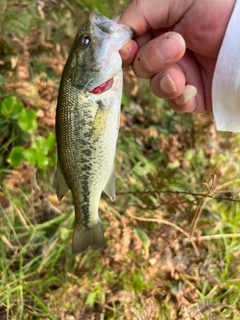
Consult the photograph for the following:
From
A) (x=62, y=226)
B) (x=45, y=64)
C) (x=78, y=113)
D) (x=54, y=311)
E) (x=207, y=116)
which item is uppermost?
(x=78, y=113)

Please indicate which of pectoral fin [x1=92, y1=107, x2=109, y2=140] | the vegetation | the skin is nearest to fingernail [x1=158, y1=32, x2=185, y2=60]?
the skin

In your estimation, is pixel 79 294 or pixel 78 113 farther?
pixel 79 294

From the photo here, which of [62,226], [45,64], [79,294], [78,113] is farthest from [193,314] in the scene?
[45,64]

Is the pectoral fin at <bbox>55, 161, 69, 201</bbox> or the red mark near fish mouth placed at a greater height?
the red mark near fish mouth

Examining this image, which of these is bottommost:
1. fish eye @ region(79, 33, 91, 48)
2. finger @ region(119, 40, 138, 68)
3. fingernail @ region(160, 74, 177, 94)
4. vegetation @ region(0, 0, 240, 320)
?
vegetation @ region(0, 0, 240, 320)

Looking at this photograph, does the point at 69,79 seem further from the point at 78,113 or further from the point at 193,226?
the point at 193,226

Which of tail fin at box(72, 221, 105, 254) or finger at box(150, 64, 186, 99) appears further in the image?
tail fin at box(72, 221, 105, 254)

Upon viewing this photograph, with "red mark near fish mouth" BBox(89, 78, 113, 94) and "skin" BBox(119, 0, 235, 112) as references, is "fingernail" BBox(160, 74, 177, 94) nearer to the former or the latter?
"skin" BBox(119, 0, 235, 112)

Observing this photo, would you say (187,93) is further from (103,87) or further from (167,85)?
(103,87)
